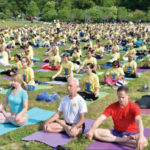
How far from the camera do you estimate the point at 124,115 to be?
4.81 meters

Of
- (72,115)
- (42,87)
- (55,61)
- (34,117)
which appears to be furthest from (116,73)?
(72,115)

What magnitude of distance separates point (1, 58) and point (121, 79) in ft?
23.9

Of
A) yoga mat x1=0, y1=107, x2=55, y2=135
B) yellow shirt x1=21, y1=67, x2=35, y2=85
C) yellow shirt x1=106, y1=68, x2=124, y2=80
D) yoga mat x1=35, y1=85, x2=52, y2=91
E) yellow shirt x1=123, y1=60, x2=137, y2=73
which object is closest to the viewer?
yoga mat x1=0, y1=107, x2=55, y2=135

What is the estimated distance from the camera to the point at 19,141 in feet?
17.6

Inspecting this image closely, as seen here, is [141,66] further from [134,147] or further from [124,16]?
[124,16]

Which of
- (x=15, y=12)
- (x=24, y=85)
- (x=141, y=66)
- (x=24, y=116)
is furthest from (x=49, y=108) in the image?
(x=15, y=12)

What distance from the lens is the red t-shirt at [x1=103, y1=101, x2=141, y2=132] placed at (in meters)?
4.76

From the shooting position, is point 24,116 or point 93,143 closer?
point 93,143

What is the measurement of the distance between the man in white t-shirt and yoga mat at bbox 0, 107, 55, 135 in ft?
2.83

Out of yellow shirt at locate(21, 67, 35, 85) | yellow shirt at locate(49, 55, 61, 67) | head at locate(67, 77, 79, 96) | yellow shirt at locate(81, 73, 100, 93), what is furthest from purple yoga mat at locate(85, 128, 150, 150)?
yellow shirt at locate(49, 55, 61, 67)

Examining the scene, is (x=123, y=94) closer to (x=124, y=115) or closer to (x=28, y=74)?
(x=124, y=115)

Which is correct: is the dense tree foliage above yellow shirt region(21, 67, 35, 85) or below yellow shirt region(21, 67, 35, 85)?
above

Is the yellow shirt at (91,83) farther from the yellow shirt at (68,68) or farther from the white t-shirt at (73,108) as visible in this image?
the white t-shirt at (73,108)

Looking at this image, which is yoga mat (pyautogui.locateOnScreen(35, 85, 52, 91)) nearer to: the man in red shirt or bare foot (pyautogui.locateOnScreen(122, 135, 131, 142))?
the man in red shirt
